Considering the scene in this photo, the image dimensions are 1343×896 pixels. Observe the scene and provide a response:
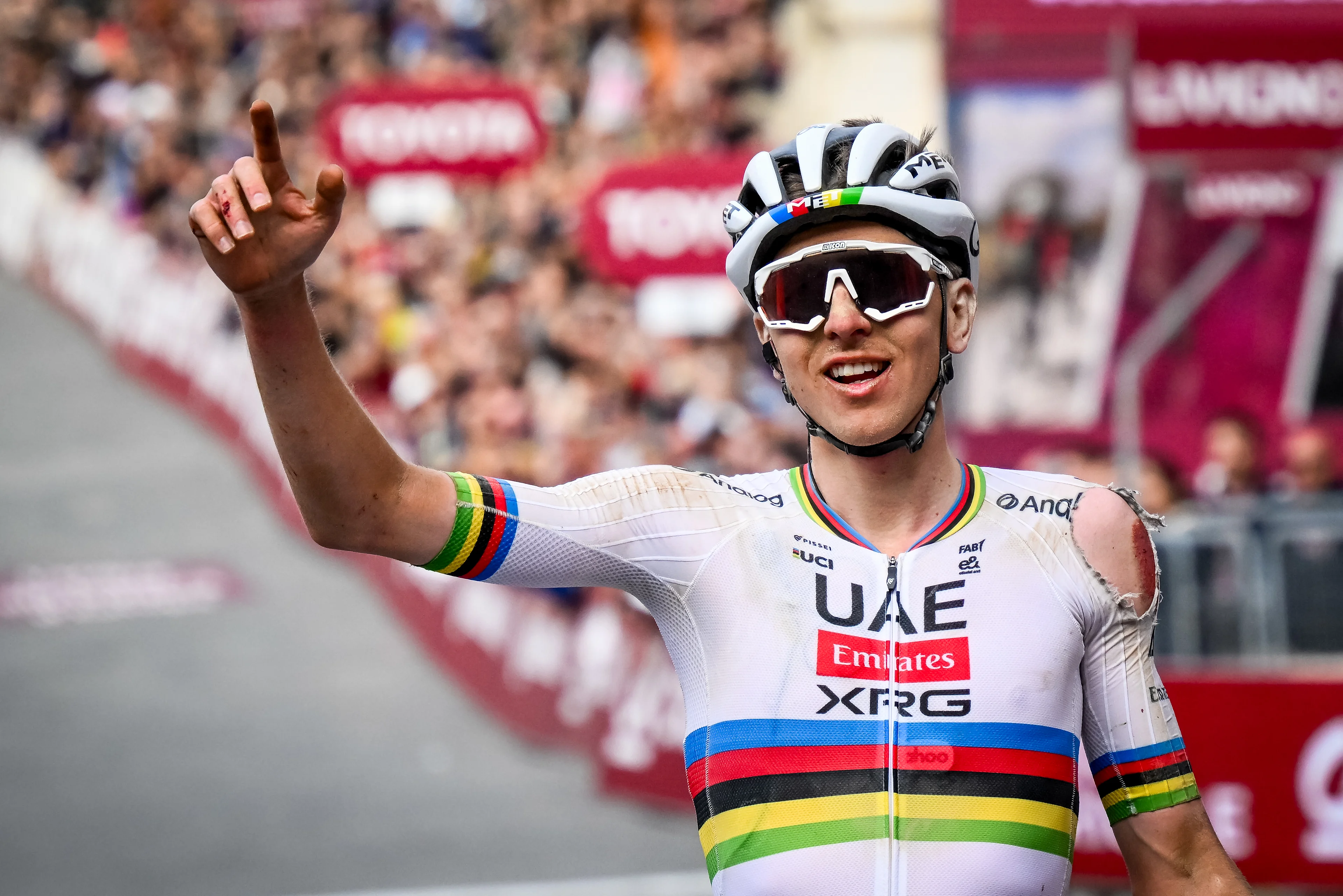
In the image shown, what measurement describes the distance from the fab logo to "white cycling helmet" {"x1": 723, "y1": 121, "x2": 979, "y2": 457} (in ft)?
1.29

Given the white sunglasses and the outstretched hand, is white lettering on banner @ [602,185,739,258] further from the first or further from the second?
the outstretched hand

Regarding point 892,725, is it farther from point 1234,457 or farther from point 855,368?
point 1234,457

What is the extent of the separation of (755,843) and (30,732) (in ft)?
34.6

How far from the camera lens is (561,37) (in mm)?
19266

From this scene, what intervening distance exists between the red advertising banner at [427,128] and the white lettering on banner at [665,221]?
1.93 metres

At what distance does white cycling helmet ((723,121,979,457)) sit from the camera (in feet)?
10.7

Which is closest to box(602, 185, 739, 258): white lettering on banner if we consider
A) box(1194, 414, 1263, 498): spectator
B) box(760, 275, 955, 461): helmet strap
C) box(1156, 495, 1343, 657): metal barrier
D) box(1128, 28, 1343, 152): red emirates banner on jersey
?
box(1128, 28, 1343, 152): red emirates banner on jersey

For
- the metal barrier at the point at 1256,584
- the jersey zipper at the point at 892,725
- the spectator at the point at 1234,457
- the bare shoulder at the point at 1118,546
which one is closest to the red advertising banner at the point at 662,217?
the spectator at the point at 1234,457

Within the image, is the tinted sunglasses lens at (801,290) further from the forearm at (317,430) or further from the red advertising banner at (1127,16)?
the red advertising banner at (1127,16)

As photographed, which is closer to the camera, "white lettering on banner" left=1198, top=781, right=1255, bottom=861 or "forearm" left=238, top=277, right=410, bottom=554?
"forearm" left=238, top=277, right=410, bottom=554

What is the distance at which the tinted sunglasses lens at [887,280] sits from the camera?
3.23m

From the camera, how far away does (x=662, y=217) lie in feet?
33.9

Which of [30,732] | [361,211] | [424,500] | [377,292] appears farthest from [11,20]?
[424,500]

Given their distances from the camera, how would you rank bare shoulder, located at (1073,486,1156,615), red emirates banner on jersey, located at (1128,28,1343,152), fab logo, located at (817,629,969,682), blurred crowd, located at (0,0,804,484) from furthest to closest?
blurred crowd, located at (0,0,804,484), red emirates banner on jersey, located at (1128,28,1343,152), bare shoulder, located at (1073,486,1156,615), fab logo, located at (817,629,969,682)
